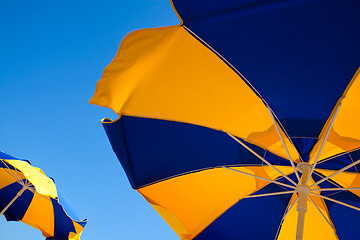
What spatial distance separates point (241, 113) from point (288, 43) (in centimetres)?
83

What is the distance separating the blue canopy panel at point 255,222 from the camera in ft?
12.5

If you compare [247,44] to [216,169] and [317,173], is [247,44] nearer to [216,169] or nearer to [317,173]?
[216,169]

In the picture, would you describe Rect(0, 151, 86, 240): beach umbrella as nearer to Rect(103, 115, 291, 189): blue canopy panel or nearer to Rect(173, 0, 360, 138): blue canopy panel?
Rect(103, 115, 291, 189): blue canopy panel

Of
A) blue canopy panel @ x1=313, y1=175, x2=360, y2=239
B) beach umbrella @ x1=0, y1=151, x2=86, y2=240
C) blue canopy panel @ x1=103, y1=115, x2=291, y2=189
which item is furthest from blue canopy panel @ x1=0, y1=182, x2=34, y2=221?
blue canopy panel @ x1=313, y1=175, x2=360, y2=239

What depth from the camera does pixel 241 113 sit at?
10.2 feet

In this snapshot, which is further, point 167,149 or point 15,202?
point 15,202

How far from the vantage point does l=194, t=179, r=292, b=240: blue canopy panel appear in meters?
3.79

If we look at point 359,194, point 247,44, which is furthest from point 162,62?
point 359,194

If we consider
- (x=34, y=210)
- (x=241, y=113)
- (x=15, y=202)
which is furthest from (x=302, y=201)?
(x=15, y=202)

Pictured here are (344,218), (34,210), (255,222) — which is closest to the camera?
(344,218)

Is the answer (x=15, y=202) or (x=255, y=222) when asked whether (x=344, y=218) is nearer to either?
(x=255, y=222)

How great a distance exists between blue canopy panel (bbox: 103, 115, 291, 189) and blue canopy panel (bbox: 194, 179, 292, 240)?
482 millimetres

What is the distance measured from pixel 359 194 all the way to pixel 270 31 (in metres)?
2.07

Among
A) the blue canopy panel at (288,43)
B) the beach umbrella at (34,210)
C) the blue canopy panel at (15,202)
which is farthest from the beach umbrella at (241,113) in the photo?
the blue canopy panel at (15,202)
